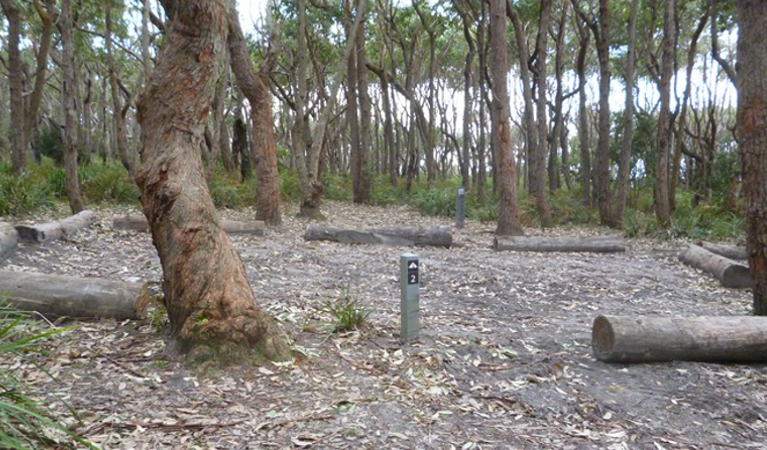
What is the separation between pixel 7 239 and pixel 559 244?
7936mm

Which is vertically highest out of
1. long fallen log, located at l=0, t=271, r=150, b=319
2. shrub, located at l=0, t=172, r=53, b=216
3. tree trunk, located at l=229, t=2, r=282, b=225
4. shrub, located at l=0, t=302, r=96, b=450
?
tree trunk, located at l=229, t=2, r=282, b=225

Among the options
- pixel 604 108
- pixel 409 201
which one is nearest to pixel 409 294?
pixel 604 108

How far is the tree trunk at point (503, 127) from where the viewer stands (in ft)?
33.1

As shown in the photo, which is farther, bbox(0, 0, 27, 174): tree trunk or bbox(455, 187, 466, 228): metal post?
bbox(455, 187, 466, 228): metal post

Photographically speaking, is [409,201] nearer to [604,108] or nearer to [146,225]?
[604,108]

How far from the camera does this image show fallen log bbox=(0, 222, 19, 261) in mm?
5830

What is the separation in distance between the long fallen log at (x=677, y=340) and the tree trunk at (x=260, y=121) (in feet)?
24.4

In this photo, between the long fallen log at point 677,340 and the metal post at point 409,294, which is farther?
the metal post at point 409,294

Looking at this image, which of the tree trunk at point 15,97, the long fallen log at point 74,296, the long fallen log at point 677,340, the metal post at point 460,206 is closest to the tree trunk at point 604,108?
Answer: the metal post at point 460,206

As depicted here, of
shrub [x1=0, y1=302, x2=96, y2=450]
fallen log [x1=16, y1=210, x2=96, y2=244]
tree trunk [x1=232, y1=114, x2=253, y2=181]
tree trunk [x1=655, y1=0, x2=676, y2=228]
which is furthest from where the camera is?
tree trunk [x1=232, y1=114, x2=253, y2=181]

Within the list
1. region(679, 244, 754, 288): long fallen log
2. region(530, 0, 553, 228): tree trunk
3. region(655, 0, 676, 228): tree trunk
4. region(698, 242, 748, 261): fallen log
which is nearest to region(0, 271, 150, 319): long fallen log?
region(679, 244, 754, 288): long fallen log

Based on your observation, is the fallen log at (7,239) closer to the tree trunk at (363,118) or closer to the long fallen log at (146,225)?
the long fallen log at (146,225)

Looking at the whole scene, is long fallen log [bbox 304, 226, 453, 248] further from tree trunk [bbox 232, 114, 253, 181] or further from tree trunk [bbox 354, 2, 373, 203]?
tree trunk [bbox 232, 114, 253, 181]

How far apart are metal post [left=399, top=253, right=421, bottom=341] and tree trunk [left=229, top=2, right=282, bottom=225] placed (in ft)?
21.4
